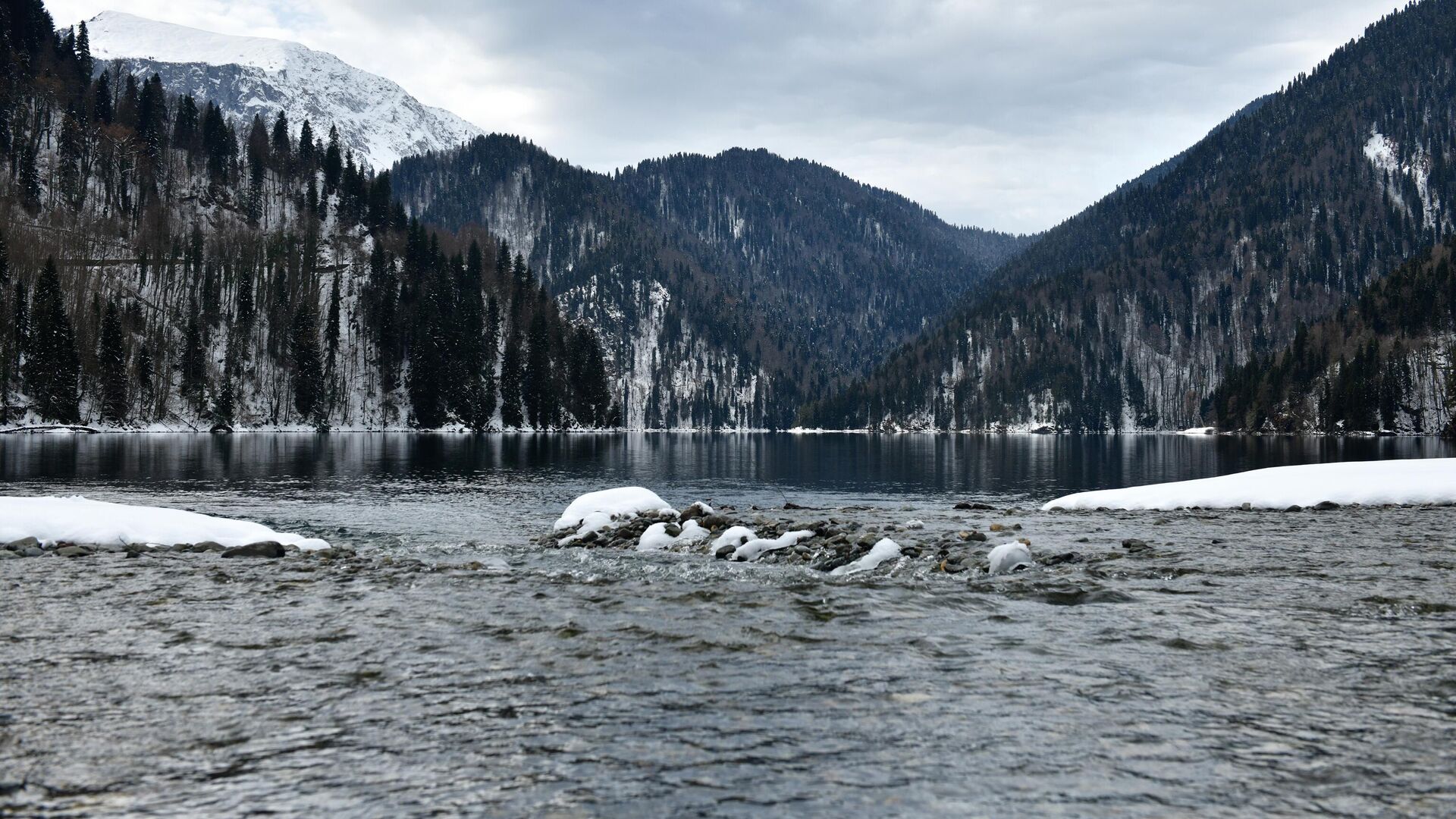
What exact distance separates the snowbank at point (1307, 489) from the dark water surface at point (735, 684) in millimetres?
11104

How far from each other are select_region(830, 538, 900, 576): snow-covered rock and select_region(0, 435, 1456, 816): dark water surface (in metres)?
0.91

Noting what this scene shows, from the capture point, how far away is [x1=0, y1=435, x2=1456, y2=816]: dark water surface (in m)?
8.01

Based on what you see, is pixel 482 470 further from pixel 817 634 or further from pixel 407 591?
pixel 817 634

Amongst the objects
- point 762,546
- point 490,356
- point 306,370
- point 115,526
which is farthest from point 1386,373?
point 306,370

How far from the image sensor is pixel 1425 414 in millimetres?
167500

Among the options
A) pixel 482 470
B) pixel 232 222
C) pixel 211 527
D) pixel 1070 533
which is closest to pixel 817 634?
pixel 1070 533

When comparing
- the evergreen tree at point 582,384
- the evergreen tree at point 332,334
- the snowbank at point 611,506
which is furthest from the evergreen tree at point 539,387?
the snowbank at point 611,506

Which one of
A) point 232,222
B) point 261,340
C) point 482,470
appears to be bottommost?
point 482,470

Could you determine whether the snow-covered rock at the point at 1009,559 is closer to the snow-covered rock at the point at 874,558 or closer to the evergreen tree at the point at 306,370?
the snow-covered rock at the point at 874,558

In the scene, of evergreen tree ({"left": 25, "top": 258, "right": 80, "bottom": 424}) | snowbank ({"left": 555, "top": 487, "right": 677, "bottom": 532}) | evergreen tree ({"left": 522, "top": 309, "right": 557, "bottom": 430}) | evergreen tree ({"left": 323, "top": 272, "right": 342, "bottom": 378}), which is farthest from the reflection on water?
evergreen tree ({"left": 522, "top": 309, "right": 557, "bottom": 430})

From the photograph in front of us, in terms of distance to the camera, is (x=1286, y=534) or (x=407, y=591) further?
(x=1286, y=534)

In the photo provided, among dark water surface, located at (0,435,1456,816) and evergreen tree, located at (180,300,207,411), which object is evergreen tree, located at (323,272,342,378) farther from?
dark water surface, located at (0,435,1456,816)

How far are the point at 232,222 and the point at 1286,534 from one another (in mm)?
225802

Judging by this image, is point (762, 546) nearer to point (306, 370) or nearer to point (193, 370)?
point (306, 370)
